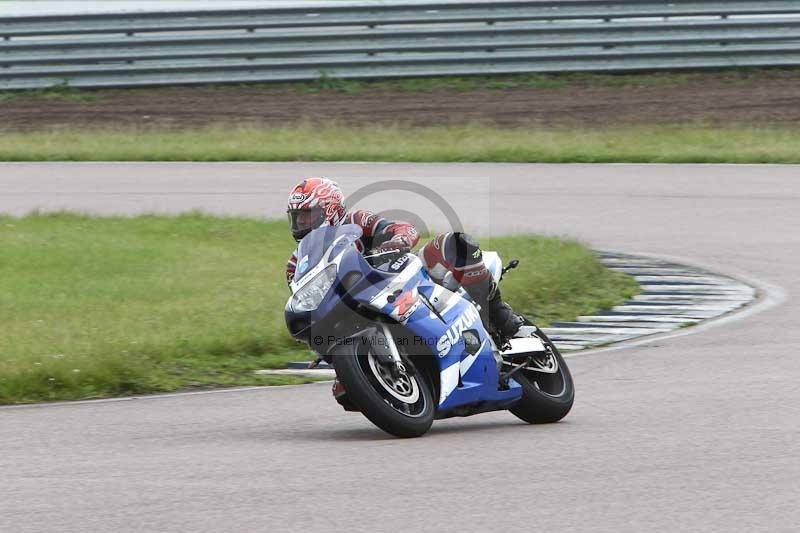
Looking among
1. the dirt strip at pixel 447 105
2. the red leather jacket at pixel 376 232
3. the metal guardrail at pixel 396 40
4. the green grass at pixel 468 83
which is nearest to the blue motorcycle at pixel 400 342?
the red leather jacket at pixel 376 232

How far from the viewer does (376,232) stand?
24.3 feet

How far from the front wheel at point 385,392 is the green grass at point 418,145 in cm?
1294

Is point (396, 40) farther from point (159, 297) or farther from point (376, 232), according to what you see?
point (376, 232)

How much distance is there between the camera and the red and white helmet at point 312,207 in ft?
23.7

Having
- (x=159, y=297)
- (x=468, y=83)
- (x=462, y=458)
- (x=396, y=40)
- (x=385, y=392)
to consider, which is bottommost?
(x=159, y=297)

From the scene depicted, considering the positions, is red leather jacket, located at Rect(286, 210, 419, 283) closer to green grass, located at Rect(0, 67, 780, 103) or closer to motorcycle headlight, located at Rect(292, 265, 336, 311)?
motorcycle headlight, located at Rect(292, 265, 336, 311)

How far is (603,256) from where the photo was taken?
13.9 meters

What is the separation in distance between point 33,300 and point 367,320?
517 centimetres

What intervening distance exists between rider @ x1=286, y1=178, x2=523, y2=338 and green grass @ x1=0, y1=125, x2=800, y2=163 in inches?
481

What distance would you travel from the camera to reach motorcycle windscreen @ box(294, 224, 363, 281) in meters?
7.00

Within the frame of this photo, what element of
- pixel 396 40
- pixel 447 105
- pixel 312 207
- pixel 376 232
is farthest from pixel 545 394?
pixel 396 40

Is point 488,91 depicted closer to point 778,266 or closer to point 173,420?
point 778,266

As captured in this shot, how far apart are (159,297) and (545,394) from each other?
16.2 ft

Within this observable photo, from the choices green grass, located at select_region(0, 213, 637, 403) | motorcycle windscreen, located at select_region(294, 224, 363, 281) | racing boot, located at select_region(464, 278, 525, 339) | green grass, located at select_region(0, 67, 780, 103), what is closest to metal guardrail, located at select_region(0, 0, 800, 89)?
green grass, located at select_region(0, 67, 780, 103)
